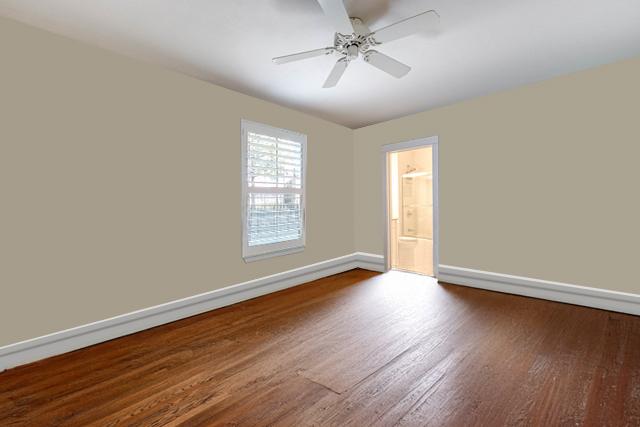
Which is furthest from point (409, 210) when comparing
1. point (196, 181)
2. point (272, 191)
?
point (196, 181)

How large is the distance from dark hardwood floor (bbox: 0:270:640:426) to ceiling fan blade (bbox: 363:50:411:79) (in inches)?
87.6

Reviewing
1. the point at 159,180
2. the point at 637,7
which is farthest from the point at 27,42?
the point at 637,7

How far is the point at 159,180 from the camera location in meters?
2.76

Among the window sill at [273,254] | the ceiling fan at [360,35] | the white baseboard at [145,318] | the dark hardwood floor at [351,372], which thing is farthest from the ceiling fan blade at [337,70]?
the white baseboard at [145,318]

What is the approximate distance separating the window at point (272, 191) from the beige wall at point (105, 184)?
6.3 inches

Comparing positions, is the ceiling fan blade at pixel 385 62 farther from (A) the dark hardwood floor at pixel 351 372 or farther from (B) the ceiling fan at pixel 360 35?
(A) the dark hardwood floor at pixel 351 372

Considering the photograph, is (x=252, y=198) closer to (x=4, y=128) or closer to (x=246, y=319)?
(x=246, y=319)

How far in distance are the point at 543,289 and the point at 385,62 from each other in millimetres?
3042

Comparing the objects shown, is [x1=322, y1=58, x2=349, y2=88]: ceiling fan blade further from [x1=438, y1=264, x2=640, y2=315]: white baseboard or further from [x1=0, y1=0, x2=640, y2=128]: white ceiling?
[x1=438, y1=264, x2=640, y2=315]: white baseboard

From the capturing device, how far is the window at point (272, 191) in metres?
3.45

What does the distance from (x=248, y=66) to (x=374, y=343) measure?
265 cm

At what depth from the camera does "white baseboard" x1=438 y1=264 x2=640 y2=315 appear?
2.92 m

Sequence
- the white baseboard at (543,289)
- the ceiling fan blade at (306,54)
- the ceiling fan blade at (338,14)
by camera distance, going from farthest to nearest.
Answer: the white baseboard at (543,289) < the ceiling fan blade at (306,54) < the ceiling fan blade at (338,14)

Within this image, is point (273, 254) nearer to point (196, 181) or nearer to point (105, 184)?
point (196, 181)
